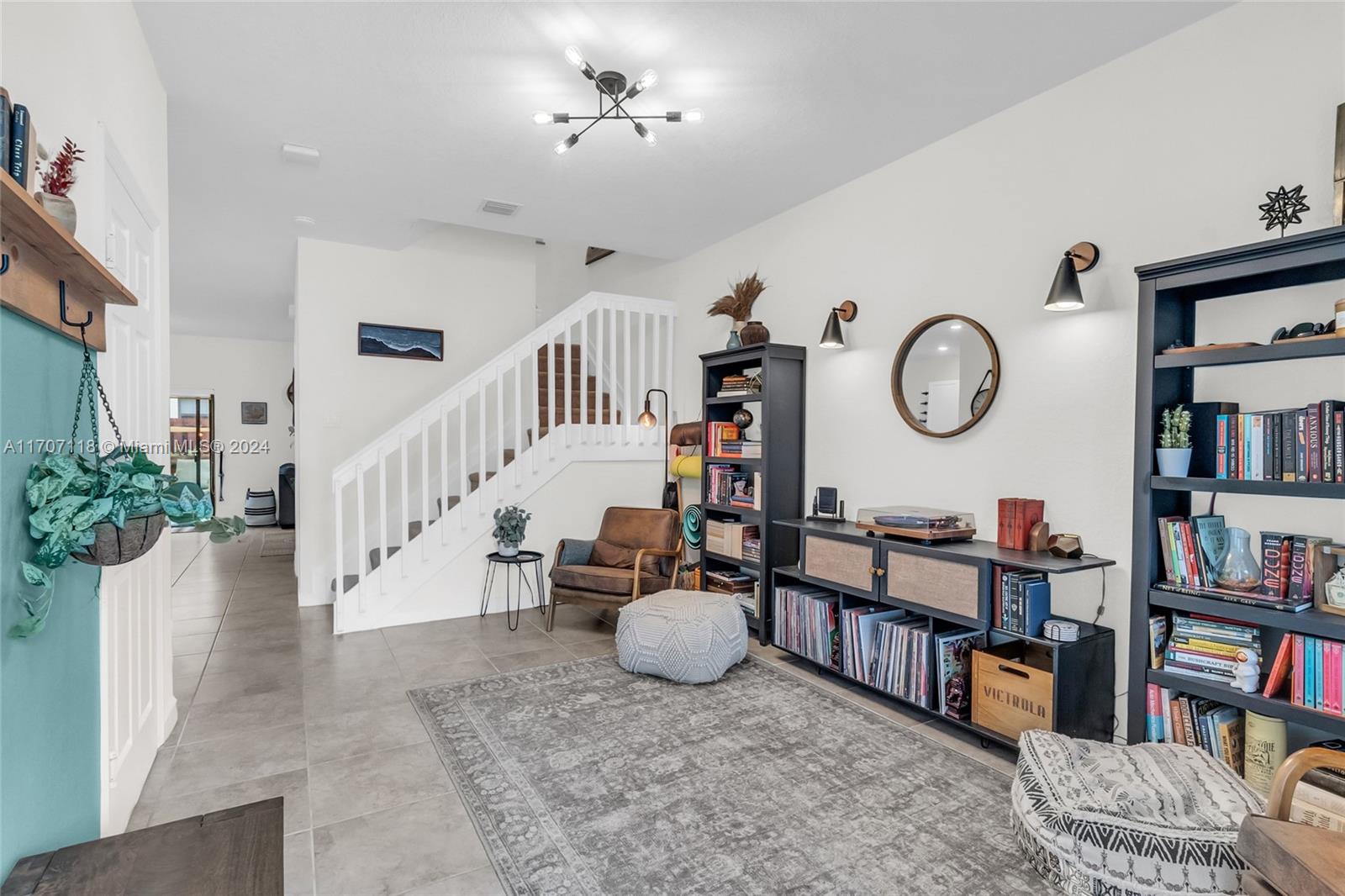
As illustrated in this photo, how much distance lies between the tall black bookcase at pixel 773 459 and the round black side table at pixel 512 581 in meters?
1.32

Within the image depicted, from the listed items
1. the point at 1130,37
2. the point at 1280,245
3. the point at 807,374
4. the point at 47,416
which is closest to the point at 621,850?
the point at 47,416

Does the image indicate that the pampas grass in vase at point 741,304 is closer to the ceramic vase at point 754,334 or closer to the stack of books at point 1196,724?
the ceramic vase at point 754,334

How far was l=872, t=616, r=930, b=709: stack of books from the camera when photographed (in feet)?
10.1

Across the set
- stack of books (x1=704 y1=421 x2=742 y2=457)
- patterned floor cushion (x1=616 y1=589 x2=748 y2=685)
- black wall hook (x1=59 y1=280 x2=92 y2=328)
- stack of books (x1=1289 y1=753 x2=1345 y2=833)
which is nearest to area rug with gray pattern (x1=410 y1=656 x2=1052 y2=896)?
patterned floor cushion (x1=616 y1=589 x2=748 y2=685)

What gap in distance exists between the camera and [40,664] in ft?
4.92

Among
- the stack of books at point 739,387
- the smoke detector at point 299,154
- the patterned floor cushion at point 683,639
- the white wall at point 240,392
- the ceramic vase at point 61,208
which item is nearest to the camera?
the ceramic vase at point 61,208

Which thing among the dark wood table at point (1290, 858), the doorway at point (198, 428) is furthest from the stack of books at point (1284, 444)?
the doorway at point (198, 428)

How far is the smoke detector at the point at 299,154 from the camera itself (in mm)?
3646

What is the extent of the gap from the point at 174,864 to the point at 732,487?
12.3ft

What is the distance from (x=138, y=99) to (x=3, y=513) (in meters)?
2.11

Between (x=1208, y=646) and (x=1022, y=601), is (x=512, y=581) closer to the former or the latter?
(x=1022, y=601)

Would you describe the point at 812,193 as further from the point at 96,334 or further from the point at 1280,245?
the point at 96,334

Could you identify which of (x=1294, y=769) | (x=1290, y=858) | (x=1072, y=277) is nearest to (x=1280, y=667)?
(x=1294, y=769)

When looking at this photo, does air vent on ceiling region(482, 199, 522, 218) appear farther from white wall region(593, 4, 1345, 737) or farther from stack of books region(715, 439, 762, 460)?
stack of books region(715, 439, 762, 460)
